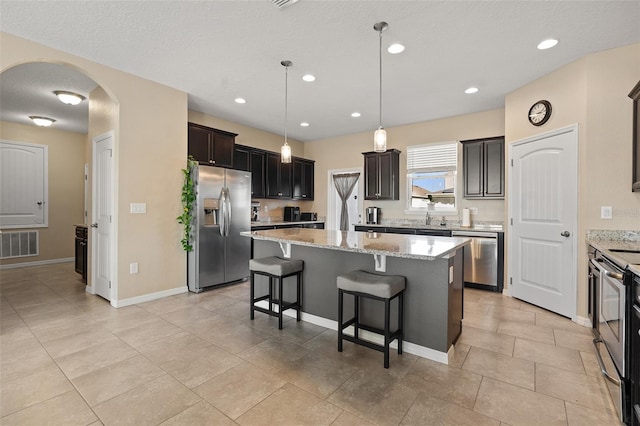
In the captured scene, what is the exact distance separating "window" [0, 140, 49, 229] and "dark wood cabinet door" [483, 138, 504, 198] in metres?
8.70

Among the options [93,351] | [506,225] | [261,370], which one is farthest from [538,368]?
[93,351]

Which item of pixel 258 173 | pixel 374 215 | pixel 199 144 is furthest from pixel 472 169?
pixel 199 144

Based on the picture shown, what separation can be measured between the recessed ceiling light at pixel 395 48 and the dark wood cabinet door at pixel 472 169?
252 centimetres

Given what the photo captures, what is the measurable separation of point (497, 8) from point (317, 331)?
3.29m

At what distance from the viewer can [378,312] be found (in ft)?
8.84

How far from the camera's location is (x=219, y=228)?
4.44 m

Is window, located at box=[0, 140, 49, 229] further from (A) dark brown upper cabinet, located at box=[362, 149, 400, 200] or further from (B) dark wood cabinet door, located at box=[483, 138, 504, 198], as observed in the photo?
(B) dark wood cabinet door, located at box=[483, 138, 504, 198]

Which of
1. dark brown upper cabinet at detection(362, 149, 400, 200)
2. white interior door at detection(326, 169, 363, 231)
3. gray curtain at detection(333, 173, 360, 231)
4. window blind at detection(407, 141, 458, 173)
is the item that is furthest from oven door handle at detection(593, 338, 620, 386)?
gray curtain at detection(333, 173, 360, 231)

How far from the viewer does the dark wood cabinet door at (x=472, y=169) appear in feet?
15.6

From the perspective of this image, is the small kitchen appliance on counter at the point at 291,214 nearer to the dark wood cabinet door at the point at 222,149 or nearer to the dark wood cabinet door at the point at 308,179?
the dark wood cabinet door at the point at 308,179

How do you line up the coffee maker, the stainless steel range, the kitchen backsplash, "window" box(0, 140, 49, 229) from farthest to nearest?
the coffee maker → "window" box(0, 140, 49, 229) → the kitchen backsplash → the stainless steel range

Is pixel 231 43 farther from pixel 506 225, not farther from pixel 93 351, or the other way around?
pixel 506 225

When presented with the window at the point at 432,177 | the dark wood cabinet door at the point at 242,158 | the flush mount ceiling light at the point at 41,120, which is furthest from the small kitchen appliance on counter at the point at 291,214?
the flush mount ceiling light at the point at 41,120

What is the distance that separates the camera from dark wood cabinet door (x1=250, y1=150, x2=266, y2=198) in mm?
5836
